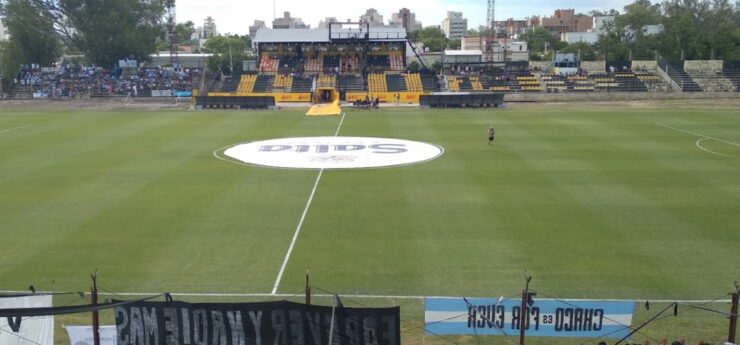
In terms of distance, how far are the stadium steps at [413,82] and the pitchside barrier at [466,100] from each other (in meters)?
12.1

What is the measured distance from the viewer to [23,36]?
273 feet

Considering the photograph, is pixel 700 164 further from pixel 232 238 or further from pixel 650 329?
pixel 232 238

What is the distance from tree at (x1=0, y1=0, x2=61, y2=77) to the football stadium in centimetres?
3786

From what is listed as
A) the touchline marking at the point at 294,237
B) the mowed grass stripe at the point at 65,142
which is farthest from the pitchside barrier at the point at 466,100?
the touchline marking at the point at 294,237

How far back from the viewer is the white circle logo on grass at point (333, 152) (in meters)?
32.1

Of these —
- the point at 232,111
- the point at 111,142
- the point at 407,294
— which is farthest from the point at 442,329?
the point at 232,111

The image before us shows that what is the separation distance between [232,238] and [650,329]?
12222 mm

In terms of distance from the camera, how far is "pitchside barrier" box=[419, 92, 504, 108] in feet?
205

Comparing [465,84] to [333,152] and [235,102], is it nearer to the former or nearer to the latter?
[235,102]

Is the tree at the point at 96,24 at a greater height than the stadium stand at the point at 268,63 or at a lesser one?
greater

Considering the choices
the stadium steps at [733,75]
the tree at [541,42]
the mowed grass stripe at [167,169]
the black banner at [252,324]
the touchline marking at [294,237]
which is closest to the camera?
the black banner at [252,324]

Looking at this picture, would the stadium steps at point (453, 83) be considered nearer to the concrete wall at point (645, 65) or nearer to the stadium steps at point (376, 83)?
the stadium steps at point (376, 83)

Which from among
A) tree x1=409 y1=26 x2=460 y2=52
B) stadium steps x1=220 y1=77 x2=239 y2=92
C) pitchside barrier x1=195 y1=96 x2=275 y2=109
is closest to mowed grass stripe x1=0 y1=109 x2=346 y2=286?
pitchside barrier x1=195 y1=96 x2=275 y2=109

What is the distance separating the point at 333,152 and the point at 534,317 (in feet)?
80.0
